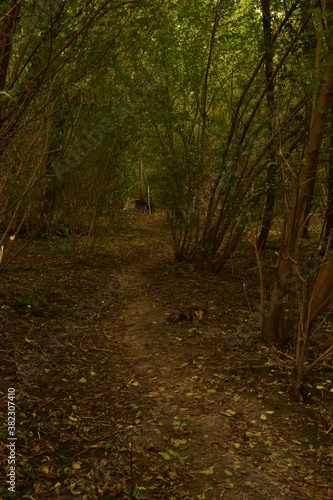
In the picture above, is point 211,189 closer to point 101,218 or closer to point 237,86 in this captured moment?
point 237,86

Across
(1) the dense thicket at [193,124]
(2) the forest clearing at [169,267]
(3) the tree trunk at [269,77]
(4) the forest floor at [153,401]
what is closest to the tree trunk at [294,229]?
(2) the forest clearing at [169,267]

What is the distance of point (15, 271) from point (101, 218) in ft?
11.3

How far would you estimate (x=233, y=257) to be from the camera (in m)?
8.69

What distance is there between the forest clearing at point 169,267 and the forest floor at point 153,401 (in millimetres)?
19

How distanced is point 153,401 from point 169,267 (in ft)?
16.9

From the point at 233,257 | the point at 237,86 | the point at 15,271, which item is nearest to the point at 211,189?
the point at 233,257

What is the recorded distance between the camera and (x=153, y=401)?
14.0ft

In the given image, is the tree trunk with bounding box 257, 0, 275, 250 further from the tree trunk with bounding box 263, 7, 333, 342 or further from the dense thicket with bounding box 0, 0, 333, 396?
the tree trunk with bounding box 263, 7, 333, 342

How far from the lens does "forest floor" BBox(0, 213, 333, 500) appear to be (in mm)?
3123

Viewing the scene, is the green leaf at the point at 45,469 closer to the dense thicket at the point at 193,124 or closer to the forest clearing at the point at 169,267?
the forest clearing at the point at 169,267

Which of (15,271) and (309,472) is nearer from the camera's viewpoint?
(309,472)

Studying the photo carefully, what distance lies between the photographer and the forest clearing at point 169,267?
3.39 m

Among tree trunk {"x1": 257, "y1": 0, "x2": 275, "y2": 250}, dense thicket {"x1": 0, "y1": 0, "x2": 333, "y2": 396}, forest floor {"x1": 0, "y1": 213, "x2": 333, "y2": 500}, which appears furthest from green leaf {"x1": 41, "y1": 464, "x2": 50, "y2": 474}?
tree trunk {"x1": 257, "y1": 0, "x2": 275, "y2": 250}

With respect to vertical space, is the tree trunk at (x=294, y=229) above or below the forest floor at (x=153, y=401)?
above
